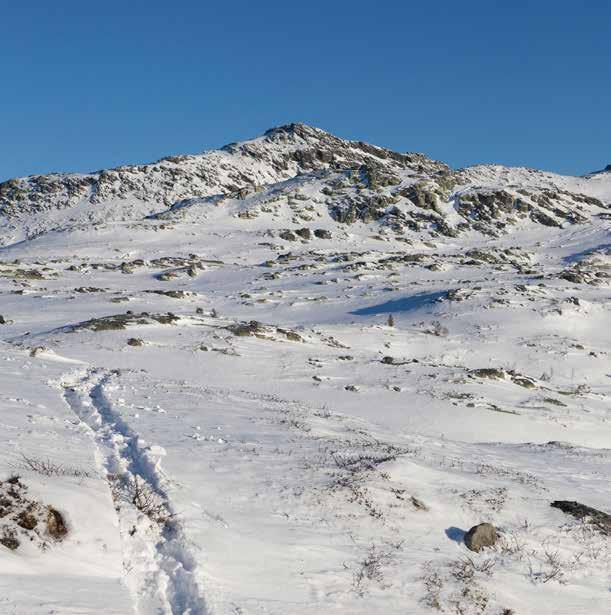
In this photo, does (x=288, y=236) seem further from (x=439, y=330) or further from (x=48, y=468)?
(x=48, y=468)

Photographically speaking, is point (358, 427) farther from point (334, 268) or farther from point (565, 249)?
point (565, 249)

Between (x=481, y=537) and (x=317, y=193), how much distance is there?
10898cm

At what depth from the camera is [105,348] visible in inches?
1117

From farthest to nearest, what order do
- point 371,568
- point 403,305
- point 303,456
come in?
point 403,305, point 303,456, point 371,568

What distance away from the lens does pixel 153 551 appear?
25.7ft

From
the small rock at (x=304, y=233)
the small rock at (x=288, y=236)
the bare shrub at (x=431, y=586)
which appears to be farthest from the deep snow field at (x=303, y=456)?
the small rock at (x=304, y=233)

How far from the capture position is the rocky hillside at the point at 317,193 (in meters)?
110

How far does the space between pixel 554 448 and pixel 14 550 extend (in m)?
16.1

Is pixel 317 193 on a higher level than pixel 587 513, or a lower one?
higher

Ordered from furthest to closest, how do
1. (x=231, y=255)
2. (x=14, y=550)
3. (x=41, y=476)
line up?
(x=231, y=255)
(x=41, y=476)
(x=14, y=550)

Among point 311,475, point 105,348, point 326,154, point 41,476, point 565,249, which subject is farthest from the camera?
point 326,154

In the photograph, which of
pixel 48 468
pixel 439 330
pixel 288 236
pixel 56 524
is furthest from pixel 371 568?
pixel 288 236

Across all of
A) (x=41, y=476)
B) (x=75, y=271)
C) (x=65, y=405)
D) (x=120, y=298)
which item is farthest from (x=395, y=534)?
(x=75, y=271)

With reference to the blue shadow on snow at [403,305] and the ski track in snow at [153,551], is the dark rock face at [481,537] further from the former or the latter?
the blue shadow on snow at [403,305]
